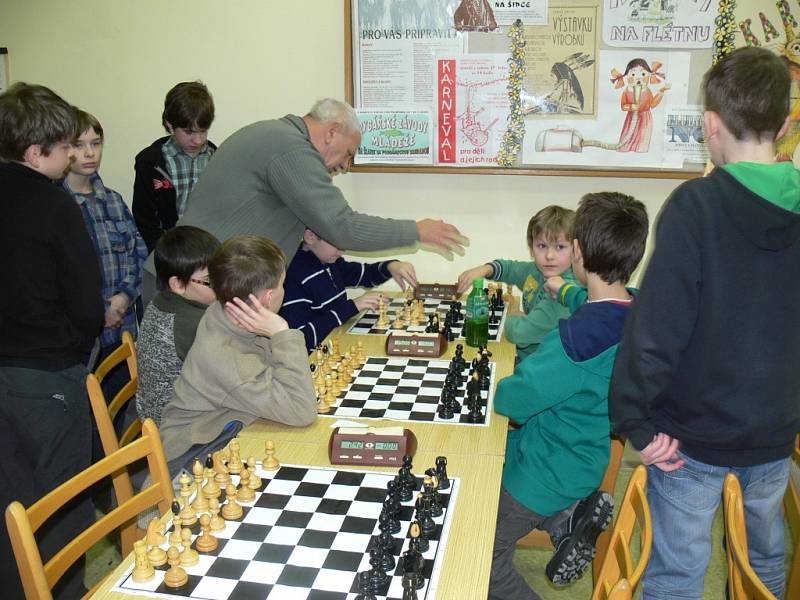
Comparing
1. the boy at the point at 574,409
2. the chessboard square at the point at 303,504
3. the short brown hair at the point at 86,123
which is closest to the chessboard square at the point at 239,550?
the chessboard square at the point at 303,504

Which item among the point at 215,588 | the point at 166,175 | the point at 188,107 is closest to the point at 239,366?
the point at 215,588

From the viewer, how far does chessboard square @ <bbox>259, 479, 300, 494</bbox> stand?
1700 mm

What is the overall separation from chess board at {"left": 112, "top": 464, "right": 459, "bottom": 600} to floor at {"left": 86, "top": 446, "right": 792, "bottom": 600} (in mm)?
1295

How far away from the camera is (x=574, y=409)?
6.64ft

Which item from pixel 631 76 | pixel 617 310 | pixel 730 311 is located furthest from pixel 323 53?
pixel 730 311

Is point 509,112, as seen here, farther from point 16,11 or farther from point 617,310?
point 16,11

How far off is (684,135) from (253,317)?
2501 millimetres

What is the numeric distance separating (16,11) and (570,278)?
10.9ft

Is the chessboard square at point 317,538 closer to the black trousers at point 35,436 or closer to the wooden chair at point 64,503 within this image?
the wooden chair at point 64,503

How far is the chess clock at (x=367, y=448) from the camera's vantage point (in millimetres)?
1816

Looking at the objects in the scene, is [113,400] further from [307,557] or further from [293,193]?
[307,557]

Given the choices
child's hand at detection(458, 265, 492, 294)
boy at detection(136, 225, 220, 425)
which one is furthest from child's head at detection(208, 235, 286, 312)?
child's hand at detection(458, 265, 492, 294)

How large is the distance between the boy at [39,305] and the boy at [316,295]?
825 mm

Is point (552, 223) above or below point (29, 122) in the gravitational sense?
below
